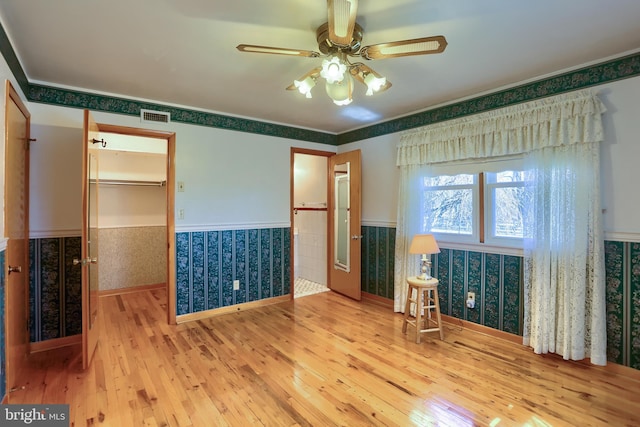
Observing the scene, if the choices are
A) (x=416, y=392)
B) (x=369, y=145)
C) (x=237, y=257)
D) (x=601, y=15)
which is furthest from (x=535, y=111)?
(x=237, y=257)

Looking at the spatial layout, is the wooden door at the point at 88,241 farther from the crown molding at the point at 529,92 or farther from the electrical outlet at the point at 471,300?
the electrical outlet at the point at 471,300

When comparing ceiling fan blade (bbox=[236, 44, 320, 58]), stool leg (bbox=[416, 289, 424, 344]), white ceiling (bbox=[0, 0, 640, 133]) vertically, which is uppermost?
white ceiling (bbox=[0, 0, 640, 133])

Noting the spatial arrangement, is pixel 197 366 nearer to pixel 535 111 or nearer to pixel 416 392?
pixel 416 392

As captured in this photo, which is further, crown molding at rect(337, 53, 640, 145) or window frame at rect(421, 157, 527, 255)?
window frame at rect(421, 157, 527, 255)

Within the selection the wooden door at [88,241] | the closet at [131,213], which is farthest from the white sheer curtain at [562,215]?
the closet at [131,213]

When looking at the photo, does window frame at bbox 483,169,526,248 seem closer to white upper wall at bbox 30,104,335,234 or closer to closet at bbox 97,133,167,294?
white upper wall at bbox 30,104,335,234

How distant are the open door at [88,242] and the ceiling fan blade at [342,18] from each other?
2.08 m

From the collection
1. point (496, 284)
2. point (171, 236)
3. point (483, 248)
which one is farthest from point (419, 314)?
point (171, 236)

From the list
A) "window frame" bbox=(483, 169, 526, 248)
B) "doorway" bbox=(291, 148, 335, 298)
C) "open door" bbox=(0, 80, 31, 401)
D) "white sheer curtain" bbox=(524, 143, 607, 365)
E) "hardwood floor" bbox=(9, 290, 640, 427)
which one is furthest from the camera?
"doorway" bbox=(291, 148, 335, 298)

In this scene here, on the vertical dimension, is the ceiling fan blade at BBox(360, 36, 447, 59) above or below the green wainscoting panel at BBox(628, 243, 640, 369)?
above

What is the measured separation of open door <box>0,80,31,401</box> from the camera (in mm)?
2097

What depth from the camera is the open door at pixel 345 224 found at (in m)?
4.41

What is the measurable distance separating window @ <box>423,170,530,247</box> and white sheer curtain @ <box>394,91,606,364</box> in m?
0.21

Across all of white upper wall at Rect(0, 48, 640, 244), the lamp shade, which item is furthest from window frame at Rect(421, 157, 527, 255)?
white upper wall at Rect(0, 48, 640, 244)
